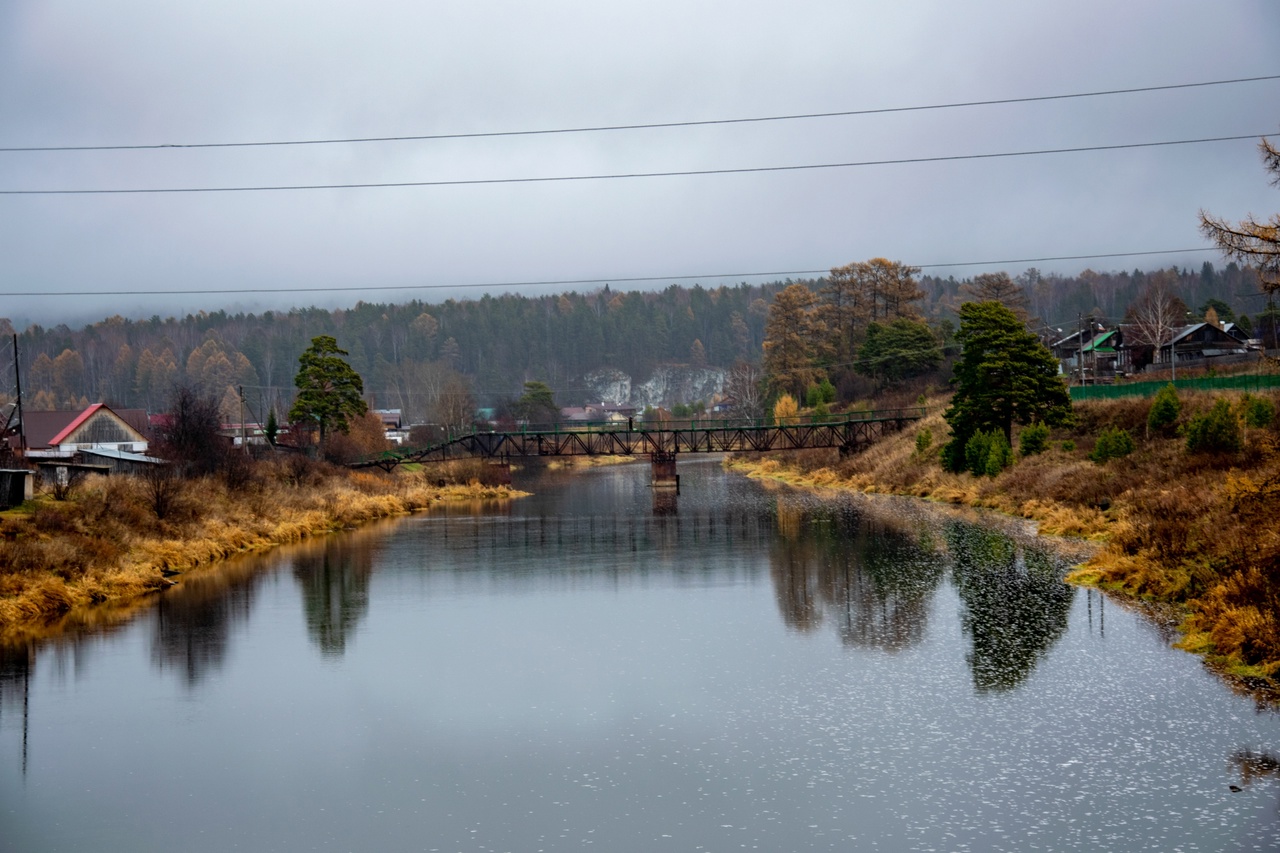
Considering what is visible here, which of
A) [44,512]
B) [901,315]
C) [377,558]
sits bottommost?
[377,558]

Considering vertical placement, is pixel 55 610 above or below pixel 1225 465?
below

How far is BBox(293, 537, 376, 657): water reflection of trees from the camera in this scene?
28469 millimetres

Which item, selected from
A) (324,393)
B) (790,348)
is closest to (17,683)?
(324,393)

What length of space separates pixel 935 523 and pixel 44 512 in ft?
111

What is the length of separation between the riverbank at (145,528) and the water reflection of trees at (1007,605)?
21845mm

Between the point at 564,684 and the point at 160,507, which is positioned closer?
the point at 564,684

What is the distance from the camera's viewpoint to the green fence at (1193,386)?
5400 cm

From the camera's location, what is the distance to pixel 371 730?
765 inches

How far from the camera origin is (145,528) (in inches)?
1572

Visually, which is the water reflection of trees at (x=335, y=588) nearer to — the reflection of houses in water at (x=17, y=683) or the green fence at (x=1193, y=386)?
the reflection of houses in water at (x=17, y=683)

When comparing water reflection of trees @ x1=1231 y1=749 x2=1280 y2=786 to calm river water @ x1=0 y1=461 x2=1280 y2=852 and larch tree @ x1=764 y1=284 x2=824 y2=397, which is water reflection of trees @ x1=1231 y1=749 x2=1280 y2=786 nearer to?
calm river water @ x1=0 y1=461 x2=1280 y2=852

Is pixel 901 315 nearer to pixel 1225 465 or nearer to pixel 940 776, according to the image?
pixel 1225 465

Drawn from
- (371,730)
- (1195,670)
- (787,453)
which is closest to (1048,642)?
(1195,670)

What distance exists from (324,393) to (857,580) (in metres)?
51.9
